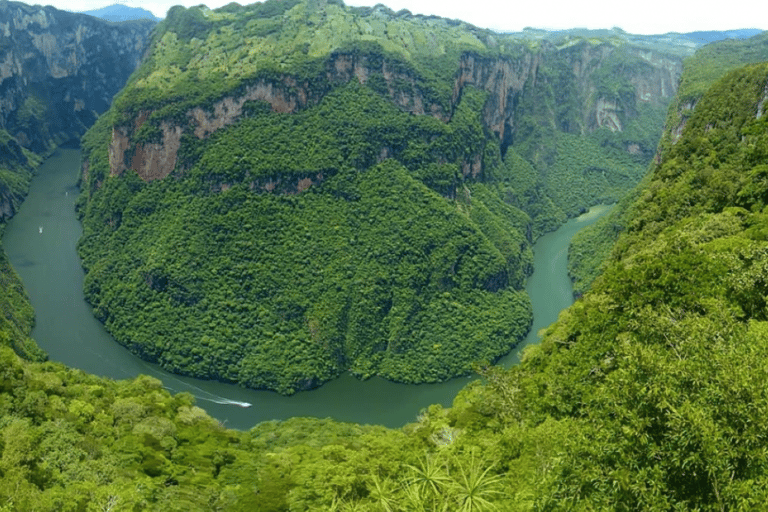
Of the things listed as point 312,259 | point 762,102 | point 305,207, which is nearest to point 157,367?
point 312,259

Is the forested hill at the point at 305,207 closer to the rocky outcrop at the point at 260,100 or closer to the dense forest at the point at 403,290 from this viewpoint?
the rocky outcrop at the point at 260,100

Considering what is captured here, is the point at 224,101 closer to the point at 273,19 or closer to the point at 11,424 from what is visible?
the point at 273,19

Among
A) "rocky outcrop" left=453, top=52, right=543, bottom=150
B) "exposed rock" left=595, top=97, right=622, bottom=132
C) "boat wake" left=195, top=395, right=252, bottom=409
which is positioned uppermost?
"rocky outcrop" left=453, top=52, right=543, bottom=150

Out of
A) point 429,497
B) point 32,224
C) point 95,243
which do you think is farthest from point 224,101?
point 429,497

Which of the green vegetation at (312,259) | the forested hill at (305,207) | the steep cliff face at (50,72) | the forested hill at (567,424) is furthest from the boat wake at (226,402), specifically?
the steep cliff face at (50,72)

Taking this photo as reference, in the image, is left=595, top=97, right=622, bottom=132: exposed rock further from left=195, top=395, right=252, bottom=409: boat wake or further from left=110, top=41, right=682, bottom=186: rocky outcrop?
left=195, top=395, right=252, bottom=409: boat wake

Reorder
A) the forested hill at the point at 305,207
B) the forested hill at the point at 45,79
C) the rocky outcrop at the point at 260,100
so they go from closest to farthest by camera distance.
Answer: the forested hill at the point at 305,207
the rocky outcrop at the point at 260,100
the forested hill at the point at 45,79

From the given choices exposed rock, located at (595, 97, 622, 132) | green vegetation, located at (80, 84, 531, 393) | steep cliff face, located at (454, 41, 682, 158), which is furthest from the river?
exposed rock, located at (595, 97, 622, 132)
